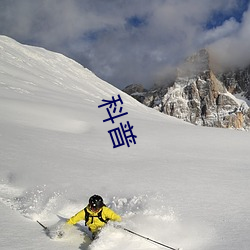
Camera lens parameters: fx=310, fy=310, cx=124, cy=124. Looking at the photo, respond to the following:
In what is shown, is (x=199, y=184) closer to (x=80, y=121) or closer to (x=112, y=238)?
(x=112, y=238)

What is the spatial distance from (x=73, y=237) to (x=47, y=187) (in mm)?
2429

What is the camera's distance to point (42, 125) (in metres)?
16.1

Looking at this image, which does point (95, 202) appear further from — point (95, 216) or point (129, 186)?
point (129, 186)

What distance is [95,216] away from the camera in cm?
602

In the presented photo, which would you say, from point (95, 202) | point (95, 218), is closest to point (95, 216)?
point (95, 218)

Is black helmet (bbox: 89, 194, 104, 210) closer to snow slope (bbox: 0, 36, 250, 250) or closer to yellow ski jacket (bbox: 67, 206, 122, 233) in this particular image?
yellow ski jacket (bbox: 67, 206, 122, 233)

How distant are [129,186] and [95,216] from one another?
234cm

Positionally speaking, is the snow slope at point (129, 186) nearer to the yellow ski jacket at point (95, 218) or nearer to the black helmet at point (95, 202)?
the yellow ski jacket at point (95, 218)


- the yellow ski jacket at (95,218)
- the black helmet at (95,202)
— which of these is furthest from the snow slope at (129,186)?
the black helmet at (95,202)

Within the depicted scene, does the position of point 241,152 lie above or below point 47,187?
below

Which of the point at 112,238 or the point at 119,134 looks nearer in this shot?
the point at 112,238

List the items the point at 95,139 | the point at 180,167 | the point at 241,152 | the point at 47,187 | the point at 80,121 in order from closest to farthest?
the point at 47,187 → the point at 180,167 → the point at 241,152 → the point at 95,139 → the point at 80,121

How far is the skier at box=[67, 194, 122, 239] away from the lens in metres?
5.93

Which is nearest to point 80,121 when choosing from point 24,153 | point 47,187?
point 24,153
